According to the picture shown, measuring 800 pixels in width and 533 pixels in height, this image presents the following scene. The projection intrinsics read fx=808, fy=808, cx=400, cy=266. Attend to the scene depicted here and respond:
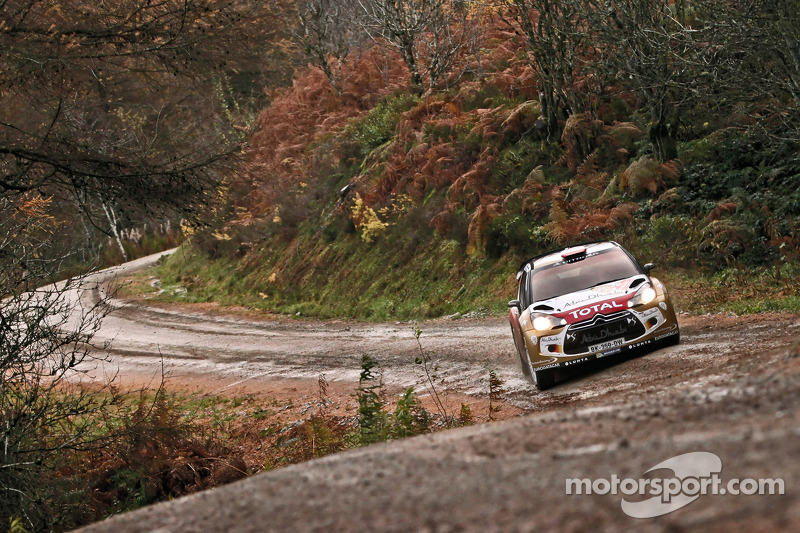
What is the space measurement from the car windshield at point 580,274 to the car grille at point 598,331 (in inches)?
34.7

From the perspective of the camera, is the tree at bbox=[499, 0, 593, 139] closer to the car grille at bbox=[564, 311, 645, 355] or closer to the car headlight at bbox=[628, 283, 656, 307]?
the car headlight at bbox=[628, 283, 656, 307]

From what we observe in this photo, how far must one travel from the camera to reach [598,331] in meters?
9.84

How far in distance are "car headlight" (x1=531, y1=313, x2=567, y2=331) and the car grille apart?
0.16 metres

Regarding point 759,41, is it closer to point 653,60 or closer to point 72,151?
point 653,60

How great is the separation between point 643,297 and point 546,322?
1.23 m

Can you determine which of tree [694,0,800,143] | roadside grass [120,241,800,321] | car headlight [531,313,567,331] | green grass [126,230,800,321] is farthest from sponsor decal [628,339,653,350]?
tree [694,0,800,143]

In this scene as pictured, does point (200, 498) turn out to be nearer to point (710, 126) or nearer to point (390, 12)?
point (710, 126)

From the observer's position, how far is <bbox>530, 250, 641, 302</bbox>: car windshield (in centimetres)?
1070

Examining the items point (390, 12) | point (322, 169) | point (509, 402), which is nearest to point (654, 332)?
point (509, 402)

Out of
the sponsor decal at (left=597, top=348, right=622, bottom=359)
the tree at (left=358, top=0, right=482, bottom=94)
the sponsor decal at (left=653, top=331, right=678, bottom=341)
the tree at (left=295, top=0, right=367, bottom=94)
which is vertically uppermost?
the tree at (left=295, top=0, right=367, bottom=94)

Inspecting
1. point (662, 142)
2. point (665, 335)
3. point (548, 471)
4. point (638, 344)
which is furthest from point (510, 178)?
point (548, 471)

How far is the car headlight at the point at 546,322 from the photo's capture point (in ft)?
32.4

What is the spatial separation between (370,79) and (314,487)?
1274 inches

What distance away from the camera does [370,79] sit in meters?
35.3
